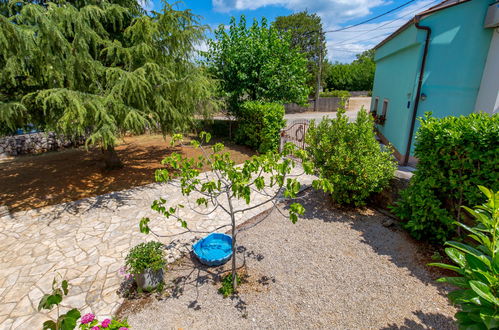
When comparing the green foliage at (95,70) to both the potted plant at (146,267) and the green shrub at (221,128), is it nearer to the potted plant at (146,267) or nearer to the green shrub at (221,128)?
the potted plant at (146,267)

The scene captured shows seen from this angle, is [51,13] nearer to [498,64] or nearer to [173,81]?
[173,81]

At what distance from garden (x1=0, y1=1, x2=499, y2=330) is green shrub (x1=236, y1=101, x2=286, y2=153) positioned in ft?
9.27

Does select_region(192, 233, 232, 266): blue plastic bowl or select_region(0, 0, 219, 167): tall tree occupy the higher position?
select_region(0, 0, 219, 167): tall tree

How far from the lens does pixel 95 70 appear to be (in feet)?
18.7

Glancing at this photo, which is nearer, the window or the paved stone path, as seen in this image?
the paved stone path

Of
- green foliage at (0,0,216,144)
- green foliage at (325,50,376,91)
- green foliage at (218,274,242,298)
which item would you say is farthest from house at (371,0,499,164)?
green foliage at (325,50,376,91)

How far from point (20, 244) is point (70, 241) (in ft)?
3.02

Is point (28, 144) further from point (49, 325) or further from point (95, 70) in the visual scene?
point (49, 325)

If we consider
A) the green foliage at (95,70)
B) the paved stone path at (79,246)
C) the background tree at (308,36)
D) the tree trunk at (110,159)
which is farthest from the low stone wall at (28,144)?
the background tree at (308,36)

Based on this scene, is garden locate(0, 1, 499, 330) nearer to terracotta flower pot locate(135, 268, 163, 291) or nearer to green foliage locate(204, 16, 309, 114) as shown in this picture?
terracotta flower pot locate(135, 268, 163, 291)

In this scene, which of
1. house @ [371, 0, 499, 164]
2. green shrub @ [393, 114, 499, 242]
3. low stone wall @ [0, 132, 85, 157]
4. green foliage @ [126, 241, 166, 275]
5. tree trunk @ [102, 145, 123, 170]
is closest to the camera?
green foliage @ [126, 241, 166, 275]

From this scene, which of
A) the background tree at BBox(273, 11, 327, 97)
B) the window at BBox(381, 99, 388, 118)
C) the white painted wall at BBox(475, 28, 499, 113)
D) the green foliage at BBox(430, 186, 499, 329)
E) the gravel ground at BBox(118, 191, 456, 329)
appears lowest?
the gravel ground at BBox(118, 191, 456, 329)

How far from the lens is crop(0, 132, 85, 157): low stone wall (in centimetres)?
1028

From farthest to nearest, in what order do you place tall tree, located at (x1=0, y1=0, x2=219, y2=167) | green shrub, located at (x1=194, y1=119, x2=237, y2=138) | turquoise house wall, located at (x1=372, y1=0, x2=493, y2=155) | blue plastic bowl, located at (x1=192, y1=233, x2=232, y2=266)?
1. green shrub, located at (x1=194, y1=119, x2=237, y2=138)
2. turquoise house wall, located at (x1=372, y1=0, x2=493, y2=155)
3. tall tree, located at (x1=0, y1=0, x2=219, y2=167)
4. blue plastic bowl, located at (x1=192, y1=233, x2=232, y2=266)
